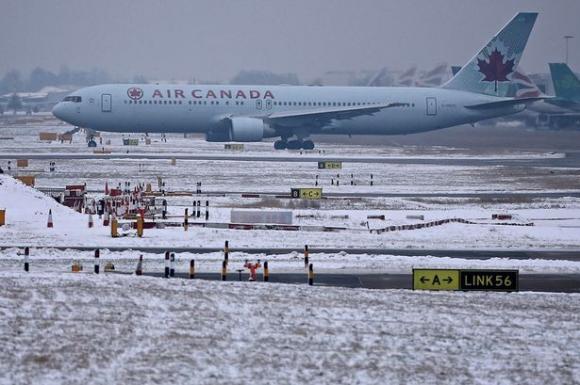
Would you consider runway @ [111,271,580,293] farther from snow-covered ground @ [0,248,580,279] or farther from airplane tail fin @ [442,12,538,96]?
airplane tail fin @ [442,12,538,96]

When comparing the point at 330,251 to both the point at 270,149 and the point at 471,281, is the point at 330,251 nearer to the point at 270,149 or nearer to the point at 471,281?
the point at 471,281

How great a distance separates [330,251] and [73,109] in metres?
48.4

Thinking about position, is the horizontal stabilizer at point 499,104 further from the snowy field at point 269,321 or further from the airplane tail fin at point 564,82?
the snowy field at point 269,321

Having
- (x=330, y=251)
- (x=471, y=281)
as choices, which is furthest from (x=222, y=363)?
(x=330, y=251)

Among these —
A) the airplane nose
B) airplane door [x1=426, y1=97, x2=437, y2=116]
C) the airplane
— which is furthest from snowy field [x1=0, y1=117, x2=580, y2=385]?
the airplane

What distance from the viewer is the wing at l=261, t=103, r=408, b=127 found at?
7656 centimetres

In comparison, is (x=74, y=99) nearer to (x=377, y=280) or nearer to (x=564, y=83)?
(x=377, y=280)

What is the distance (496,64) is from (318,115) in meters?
16.4

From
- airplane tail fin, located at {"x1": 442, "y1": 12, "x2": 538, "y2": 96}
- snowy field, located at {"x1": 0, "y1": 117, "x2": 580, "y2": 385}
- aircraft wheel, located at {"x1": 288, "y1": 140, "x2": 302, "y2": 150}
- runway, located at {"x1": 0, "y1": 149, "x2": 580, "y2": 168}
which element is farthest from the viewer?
airplane tail fin, located at {"x1": 442, "y1": 12, "x2": 538, "y2": 96}

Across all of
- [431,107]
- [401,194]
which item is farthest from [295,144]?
[401,194]

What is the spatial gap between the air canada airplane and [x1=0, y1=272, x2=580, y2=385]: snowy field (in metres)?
54.3

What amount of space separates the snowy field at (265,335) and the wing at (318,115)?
55500mm

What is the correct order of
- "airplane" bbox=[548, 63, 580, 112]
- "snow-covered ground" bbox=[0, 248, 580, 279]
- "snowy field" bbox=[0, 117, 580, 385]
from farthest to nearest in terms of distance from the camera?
"airplane" bbox=[548, 63, 580, 112]
"snow-covered ground" bbox=[0, 248, 580, 279]
"snowy field" bbox=[0, 117, 580, 385]

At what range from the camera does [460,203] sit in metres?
44.1
